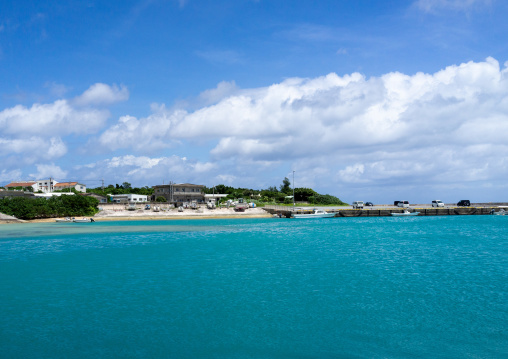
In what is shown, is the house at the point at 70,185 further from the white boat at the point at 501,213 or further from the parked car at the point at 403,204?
the white boat at the point at 501,213

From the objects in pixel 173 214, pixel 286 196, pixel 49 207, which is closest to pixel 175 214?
pixel 173 214

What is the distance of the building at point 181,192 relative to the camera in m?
128

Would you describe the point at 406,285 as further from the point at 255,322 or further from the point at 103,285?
the point at 103,285

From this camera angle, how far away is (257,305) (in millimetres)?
19172

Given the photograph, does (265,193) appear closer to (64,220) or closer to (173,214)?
(173,214)

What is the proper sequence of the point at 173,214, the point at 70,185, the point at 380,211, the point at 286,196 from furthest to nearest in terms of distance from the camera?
the point at 70,185, the point at 286,196, the point at 380,211, the point at 173,214

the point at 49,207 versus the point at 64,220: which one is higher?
the point at 49,207

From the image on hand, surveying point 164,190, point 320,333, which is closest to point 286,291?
point 320,333

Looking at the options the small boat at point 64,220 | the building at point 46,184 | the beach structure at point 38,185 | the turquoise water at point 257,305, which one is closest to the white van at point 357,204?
the small boat at point 64,220

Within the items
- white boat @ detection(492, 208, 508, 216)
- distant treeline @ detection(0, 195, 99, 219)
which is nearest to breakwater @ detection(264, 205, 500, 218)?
white boat @ detection(492, 208, 508, 216)

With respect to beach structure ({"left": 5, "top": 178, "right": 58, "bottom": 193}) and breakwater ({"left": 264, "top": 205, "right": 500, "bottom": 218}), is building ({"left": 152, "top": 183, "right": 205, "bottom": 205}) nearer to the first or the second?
breakwater ({"left": 264, "top": 205, "right": 500, "bottom": 218})

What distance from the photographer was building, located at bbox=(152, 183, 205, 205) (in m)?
128

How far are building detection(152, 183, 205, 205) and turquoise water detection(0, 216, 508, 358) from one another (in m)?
92.1

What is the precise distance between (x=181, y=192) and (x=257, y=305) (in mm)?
113383
